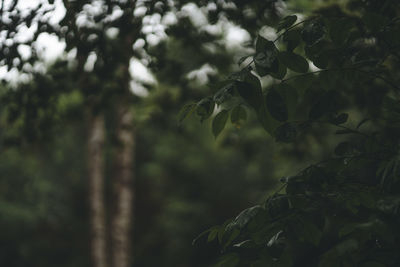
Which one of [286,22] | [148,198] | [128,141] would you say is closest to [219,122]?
→ [286,22]

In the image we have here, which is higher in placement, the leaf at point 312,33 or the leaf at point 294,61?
the leaf at point 312,33

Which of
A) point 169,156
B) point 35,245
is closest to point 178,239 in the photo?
point 169,156

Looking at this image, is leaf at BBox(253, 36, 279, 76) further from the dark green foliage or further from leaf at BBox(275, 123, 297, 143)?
leaf at BBox(275, 123, 297, 143)

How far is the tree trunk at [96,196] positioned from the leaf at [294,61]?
257 inches

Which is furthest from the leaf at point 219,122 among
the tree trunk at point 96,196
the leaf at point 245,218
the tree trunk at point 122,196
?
the tree trunk at point 96,196

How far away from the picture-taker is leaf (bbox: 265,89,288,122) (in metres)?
1.30

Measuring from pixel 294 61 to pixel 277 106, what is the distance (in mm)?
193

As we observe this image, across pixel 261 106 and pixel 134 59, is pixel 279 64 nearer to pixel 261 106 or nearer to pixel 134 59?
pixel 261 106

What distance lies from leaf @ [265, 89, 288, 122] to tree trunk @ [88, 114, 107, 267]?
6.56 metres

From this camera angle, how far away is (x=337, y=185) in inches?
55.0

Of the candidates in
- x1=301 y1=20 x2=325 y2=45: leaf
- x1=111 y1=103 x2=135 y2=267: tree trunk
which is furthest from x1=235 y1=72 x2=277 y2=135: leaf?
x1=111 y1=103 x2=135 y2=267: tree trunk

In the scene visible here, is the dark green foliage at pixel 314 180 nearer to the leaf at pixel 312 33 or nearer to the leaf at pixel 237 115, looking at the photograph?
the leaf at pixel 312 33

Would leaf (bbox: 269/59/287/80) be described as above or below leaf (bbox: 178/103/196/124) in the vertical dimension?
above

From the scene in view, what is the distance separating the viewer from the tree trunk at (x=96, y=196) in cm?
805
